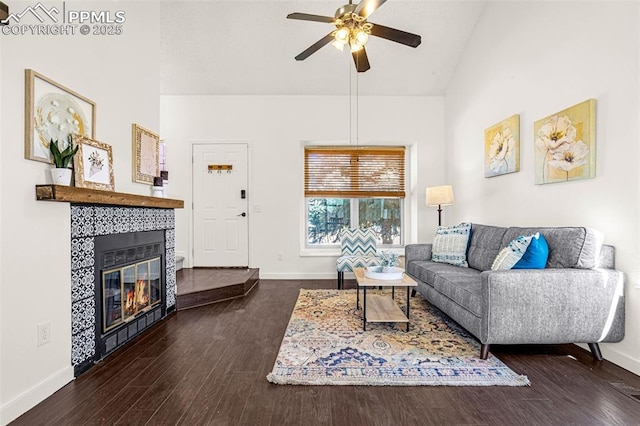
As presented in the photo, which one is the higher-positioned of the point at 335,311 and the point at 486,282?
the point at 486,282

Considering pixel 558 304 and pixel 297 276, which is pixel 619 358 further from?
pixel 297 276

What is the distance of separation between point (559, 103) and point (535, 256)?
4.56ft

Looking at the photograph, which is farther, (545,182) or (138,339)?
(545,182)

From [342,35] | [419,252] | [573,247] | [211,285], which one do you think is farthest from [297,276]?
[573,247]

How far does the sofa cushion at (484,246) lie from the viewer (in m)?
3.19

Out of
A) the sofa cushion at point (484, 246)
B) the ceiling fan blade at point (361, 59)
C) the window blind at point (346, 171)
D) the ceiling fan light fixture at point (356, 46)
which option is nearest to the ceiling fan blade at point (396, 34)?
the ceiling fan light fixture at point (356, 46)

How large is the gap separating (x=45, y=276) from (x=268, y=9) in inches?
141

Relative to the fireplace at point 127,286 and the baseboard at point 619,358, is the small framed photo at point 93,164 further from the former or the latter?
the baseboard at point 619,358

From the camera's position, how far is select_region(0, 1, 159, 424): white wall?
164cm

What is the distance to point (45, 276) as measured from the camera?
186cm

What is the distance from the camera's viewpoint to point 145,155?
2.97 meters

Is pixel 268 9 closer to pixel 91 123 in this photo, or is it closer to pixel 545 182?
pixel 91 123

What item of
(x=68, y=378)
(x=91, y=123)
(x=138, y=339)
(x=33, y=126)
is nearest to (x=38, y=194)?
(x=33, y=126)

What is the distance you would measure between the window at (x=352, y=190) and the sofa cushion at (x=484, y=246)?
1.83 m
